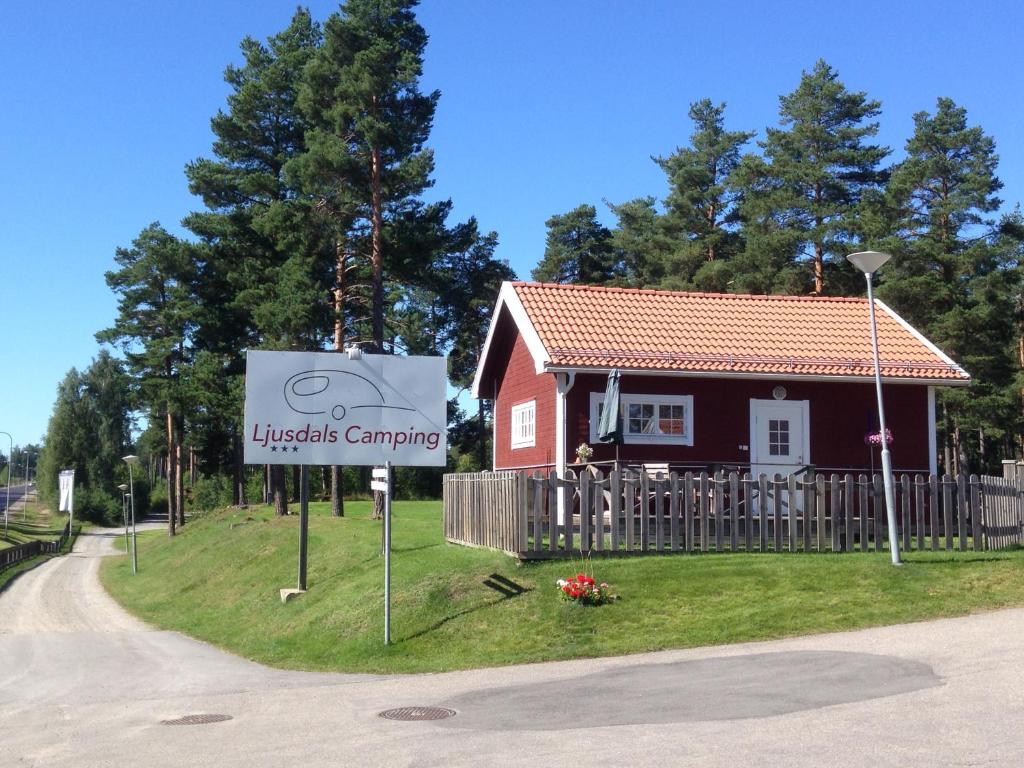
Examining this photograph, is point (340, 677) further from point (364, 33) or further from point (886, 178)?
point (886, 178)

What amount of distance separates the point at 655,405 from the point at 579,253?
4112 centimetres

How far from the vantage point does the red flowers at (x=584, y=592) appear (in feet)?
43.1

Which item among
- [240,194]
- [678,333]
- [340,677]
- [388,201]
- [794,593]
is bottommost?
[340,677]

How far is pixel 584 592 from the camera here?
1313cm

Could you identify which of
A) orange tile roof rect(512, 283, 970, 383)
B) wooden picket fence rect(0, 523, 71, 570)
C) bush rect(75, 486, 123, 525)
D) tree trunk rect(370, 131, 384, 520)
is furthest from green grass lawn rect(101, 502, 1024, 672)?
bush rect(75, 486, 123, 525)

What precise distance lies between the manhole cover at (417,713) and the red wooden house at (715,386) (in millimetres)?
10095

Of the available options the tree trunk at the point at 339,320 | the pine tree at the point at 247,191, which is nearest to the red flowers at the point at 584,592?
the tree trunk at the point at 339,320

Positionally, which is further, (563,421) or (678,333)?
(678,333)

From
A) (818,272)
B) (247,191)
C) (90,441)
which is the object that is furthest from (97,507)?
(818,272)

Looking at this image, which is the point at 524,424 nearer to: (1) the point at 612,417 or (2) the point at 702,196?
(1) the point at 612,417

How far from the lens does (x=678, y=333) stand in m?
21.3

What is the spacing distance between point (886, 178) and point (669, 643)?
39.6 meters

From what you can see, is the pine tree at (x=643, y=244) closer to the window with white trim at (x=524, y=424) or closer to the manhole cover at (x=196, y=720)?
the window with white trim at (x=524, y=424)

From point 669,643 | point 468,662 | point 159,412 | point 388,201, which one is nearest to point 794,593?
point 669,643
